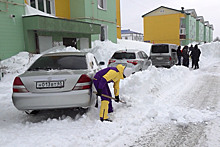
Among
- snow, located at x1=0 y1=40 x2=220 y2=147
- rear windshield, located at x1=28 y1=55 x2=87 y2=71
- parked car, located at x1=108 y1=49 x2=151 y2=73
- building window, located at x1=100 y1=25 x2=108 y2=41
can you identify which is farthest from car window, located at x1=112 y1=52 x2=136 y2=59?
building window, located at x1=100 y1=25 x2=108 y2=41

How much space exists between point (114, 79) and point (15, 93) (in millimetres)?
2088

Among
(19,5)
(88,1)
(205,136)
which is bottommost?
(205,136)

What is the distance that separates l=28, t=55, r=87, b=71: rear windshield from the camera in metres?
4.85

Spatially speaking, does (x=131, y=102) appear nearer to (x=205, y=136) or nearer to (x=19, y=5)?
(x=205, y=136)

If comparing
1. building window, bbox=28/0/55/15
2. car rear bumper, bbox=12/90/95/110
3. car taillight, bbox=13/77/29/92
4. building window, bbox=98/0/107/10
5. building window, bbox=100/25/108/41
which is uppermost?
building window, bbox=98/0/107/10

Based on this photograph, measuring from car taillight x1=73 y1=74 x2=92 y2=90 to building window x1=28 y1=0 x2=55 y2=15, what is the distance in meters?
13.4

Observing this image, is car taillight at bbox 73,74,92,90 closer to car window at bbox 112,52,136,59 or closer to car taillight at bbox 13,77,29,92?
car taillight at bbox 13,77,29,92

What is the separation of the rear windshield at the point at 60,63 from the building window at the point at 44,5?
12212 mm

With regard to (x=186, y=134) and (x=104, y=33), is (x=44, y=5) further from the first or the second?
(x=186, y=134)

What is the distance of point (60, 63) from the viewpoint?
4.98m

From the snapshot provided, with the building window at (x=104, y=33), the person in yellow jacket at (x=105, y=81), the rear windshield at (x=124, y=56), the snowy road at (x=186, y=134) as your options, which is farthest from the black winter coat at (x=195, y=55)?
the person in yellow jacket at (x=105, y=81)

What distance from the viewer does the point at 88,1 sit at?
60.5ft

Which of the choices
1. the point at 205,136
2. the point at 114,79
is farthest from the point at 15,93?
the point at 205,136

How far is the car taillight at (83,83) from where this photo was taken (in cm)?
427
